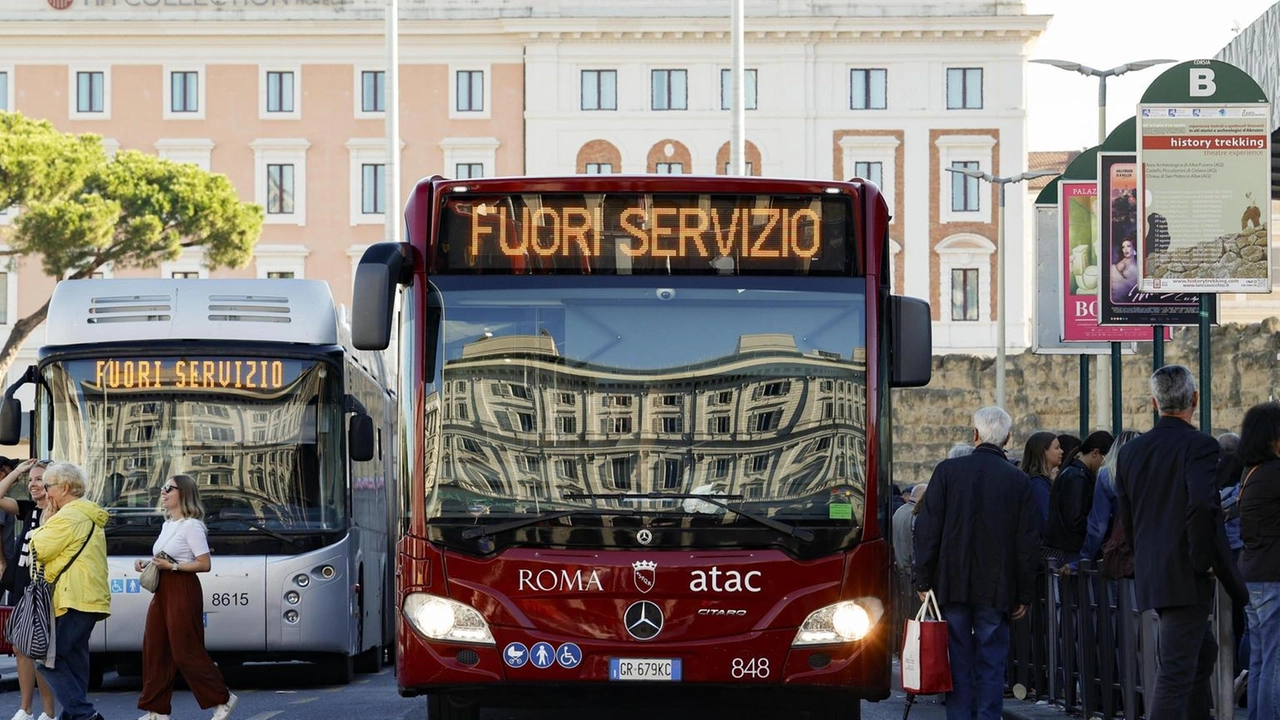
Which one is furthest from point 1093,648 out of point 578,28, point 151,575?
point 578,28

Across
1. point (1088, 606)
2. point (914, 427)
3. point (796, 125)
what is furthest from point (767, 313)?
point (796, 125)

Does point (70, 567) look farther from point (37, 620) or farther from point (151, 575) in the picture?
point (151, 575)

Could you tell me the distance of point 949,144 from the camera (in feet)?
249

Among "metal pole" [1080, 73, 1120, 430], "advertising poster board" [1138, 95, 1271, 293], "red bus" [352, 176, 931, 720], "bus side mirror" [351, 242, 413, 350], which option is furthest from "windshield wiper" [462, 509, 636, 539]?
"metal pole" [1080, 73, 1120, 430]

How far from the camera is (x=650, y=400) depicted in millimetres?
10109

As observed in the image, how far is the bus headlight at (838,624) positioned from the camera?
33.1ft

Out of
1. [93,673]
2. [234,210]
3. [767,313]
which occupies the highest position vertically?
[234,210]

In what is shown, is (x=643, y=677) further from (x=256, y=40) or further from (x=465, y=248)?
(x=256, y=40)

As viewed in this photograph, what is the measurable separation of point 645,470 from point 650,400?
31cm

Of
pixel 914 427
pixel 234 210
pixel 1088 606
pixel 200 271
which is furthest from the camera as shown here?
pixel 200 271

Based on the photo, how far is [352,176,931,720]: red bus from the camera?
396 inches

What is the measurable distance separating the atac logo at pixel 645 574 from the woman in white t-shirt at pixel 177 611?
3.05 meters

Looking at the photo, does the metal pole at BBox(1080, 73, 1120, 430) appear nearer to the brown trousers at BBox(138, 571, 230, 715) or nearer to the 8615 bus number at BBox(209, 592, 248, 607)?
the 8615 bus number at BBox(209, 592, 248, 607)

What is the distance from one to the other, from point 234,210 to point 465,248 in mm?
52519
